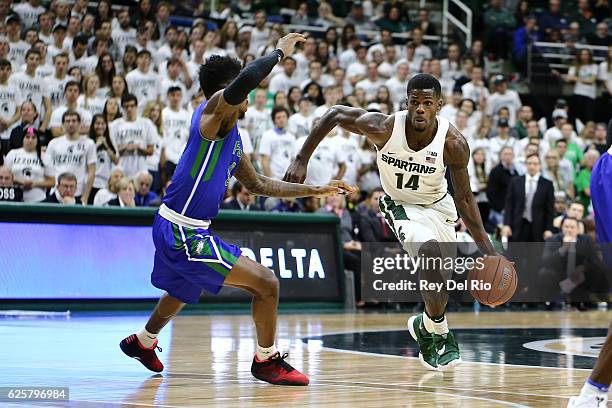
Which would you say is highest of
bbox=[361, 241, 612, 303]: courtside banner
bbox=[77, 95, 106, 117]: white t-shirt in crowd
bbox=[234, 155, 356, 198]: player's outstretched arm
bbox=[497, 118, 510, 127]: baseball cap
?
bbox=[77, 95, 106, 117]: white t-shirt in crowd

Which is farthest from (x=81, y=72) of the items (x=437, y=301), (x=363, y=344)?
(x=437, y=301)

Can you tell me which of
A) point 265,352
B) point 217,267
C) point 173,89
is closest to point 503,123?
point 173,89

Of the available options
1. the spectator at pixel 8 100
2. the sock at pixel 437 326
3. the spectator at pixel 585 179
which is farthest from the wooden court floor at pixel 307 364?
the spectator at pixel 585 179

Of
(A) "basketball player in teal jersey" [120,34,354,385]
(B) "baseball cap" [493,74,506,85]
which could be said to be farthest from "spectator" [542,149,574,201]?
(A) "basketball player in teal jersey" [120,34,354,385]

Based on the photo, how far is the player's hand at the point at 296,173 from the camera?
8273 mm

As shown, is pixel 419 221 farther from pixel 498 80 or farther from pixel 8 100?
pixel 498 80

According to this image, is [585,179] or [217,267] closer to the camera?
[217,267]

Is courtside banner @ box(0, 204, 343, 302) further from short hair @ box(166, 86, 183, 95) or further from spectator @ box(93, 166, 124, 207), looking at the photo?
short hair @ box(166, 86, 183, 95)

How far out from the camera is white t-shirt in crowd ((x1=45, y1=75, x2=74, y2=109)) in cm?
1648

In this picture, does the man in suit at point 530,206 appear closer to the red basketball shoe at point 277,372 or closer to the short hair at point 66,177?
the short hair at point 66,177

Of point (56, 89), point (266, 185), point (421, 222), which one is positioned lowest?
point (421, 222)

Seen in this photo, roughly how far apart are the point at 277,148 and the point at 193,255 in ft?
33.1

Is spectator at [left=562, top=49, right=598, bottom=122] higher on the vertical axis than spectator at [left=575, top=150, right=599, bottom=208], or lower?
higher

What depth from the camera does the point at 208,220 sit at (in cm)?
764
